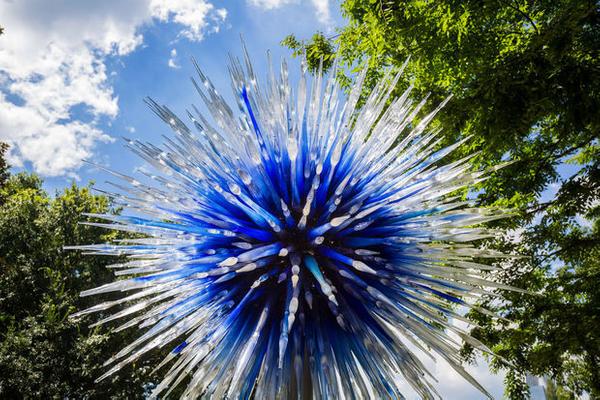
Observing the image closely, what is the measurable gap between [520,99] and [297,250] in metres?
3.43

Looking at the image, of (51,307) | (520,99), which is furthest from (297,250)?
(51,307)

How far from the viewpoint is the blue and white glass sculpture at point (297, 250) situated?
176 centimetres

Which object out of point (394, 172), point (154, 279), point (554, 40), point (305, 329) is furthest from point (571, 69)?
point (154, 279)

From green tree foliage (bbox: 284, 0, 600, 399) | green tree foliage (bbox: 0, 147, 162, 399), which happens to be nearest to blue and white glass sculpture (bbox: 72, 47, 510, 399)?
green tree foliage (bbox: 284, 0, 600, 399)

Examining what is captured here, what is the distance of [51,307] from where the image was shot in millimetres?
10406

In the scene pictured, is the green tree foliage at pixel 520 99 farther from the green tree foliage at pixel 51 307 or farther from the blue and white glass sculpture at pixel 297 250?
the green tree foliage at pixel 51 307

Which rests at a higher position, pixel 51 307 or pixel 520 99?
pixel 51 307

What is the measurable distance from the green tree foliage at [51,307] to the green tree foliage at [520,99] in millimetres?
6479

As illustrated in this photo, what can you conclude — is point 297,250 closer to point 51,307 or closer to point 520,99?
point 520,99

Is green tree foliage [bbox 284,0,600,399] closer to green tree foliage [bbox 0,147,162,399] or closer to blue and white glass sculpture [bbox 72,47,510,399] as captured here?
blue and white glass sculpture [bbox 72,47,510,399]

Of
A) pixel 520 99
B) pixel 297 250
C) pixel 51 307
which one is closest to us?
pixel 297 250

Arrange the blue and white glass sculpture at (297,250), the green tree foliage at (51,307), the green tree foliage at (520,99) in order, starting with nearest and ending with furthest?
1. the blue and white glass sculpture at (297,250)
2. the green tree foliage at (520,99)
3. the green tree foliage at (51,307)

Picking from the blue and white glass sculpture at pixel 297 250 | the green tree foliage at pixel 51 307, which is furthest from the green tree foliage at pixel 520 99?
the green tree foliage at pixel 51 307

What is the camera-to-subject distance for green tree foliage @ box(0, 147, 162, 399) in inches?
396
